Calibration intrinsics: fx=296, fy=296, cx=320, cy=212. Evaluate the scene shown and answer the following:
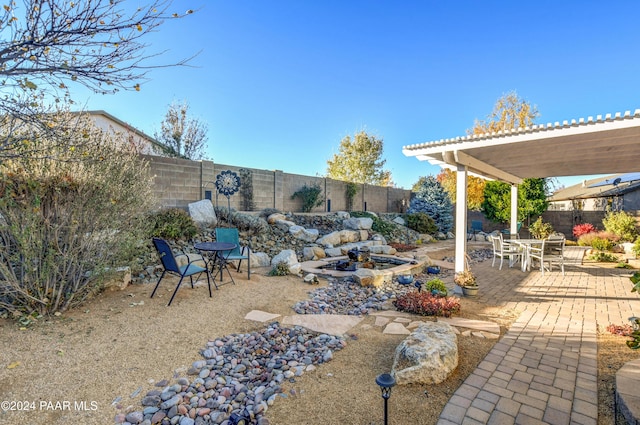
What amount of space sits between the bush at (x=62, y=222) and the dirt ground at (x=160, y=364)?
35cm

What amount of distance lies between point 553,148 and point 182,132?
46.9ft

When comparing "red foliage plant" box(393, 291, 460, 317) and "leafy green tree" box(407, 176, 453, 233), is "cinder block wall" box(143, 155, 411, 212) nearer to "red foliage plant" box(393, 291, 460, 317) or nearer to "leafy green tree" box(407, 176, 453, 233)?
"leafy green tree" box(407, 176, 453, 233)

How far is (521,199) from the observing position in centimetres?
1204

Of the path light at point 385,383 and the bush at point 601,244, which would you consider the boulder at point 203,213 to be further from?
the bush at point 601,244

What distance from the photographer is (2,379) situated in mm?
2201

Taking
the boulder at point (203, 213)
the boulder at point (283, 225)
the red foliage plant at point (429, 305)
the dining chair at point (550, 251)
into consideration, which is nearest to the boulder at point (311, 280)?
the red foliage plant at point (429, 305)

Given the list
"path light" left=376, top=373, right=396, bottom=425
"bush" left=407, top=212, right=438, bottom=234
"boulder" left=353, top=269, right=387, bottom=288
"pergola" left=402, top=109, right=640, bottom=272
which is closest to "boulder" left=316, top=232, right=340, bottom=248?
"boulder" left=353, top=269, right=387, bottom=288

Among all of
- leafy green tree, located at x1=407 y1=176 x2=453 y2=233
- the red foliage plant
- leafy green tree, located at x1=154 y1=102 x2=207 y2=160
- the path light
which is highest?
leafy green tree, located at x1=154 y1=102 x2=207 y2=160

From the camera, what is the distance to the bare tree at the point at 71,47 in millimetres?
2123

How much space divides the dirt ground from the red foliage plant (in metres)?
0.22

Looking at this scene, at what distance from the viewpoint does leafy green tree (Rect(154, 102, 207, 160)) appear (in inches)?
555

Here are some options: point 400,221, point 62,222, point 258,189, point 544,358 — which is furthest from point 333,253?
point 400,221

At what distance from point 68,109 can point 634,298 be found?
8.58 m

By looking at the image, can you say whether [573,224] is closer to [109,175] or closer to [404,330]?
[404,330]
